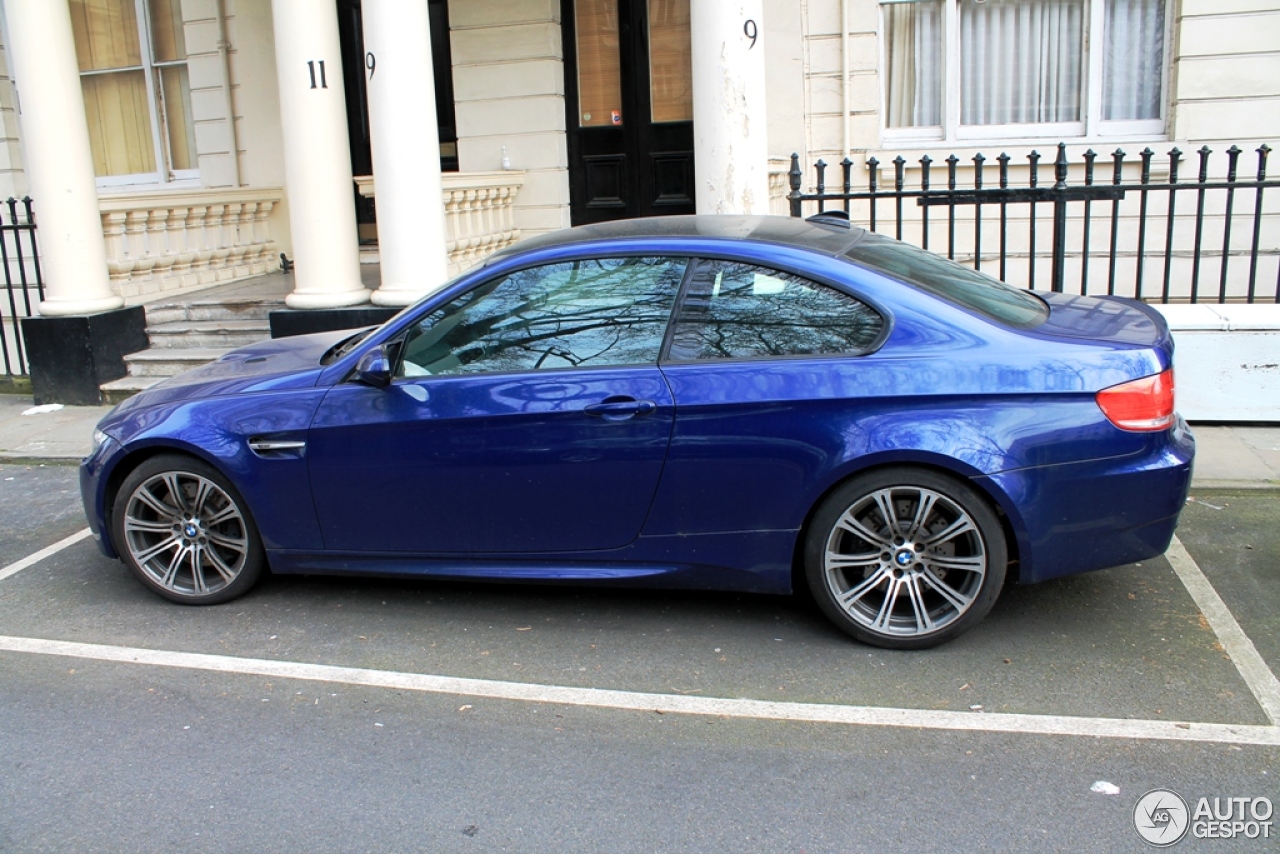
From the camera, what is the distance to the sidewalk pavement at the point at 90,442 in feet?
20.1

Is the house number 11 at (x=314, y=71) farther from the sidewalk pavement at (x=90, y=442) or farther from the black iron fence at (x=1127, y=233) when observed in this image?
the black iron fence at (x=1127, y=233)

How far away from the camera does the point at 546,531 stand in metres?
4.38

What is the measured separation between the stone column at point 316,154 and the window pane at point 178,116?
4.45 meters

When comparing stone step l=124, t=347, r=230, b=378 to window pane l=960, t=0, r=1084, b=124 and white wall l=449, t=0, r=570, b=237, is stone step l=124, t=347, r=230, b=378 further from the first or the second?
window pane l=960, t=0, r=1084, b=124

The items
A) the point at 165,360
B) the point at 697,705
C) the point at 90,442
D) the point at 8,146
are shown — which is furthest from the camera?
the point at 8,146

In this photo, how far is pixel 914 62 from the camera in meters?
10.8

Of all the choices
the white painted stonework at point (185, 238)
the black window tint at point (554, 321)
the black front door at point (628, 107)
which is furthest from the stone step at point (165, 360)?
the black window tint at point (554, 321)

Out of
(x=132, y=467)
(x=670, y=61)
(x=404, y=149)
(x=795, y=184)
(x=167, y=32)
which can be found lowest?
(x=132, y=467)

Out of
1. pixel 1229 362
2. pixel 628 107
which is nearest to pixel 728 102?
pixel 1229 362

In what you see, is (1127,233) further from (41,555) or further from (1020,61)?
(41,555)

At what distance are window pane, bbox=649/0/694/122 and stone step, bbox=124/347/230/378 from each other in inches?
189

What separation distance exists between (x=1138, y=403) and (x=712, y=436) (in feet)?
4.93

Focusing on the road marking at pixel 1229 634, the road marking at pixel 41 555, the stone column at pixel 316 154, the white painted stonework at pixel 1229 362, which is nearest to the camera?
the road marking at pixel 1229 634

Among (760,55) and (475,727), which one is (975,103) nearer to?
(760,55)
